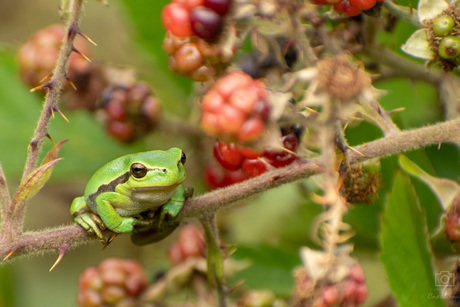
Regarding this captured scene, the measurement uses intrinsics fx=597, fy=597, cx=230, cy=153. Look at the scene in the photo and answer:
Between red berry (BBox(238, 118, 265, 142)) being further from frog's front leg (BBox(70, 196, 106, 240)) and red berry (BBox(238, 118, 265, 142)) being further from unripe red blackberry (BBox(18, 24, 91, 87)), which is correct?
unripe red blackberry (BBox(18, 24, 91, 87))

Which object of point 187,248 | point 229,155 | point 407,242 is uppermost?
point 229,155

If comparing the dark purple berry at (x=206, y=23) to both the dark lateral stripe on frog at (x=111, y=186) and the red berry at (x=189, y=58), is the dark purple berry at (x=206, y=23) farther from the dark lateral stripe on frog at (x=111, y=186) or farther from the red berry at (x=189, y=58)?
the dark lateral stripe on frog at (x=111, y=186)

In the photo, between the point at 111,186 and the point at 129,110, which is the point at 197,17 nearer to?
the point at 111,186

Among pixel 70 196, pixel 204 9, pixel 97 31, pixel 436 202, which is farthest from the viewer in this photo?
pixel 97 31

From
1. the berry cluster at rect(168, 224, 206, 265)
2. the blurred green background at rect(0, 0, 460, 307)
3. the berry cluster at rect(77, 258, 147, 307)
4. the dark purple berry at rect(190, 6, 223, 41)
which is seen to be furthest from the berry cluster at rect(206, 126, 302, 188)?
the berry cluster at rect(77, 258, 147, 307)

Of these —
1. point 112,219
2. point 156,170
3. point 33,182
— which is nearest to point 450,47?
point 156,170

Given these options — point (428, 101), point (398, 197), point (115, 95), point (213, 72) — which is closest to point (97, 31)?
point (115, 95)

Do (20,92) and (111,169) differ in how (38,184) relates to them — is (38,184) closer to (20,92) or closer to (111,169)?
(111,169)
